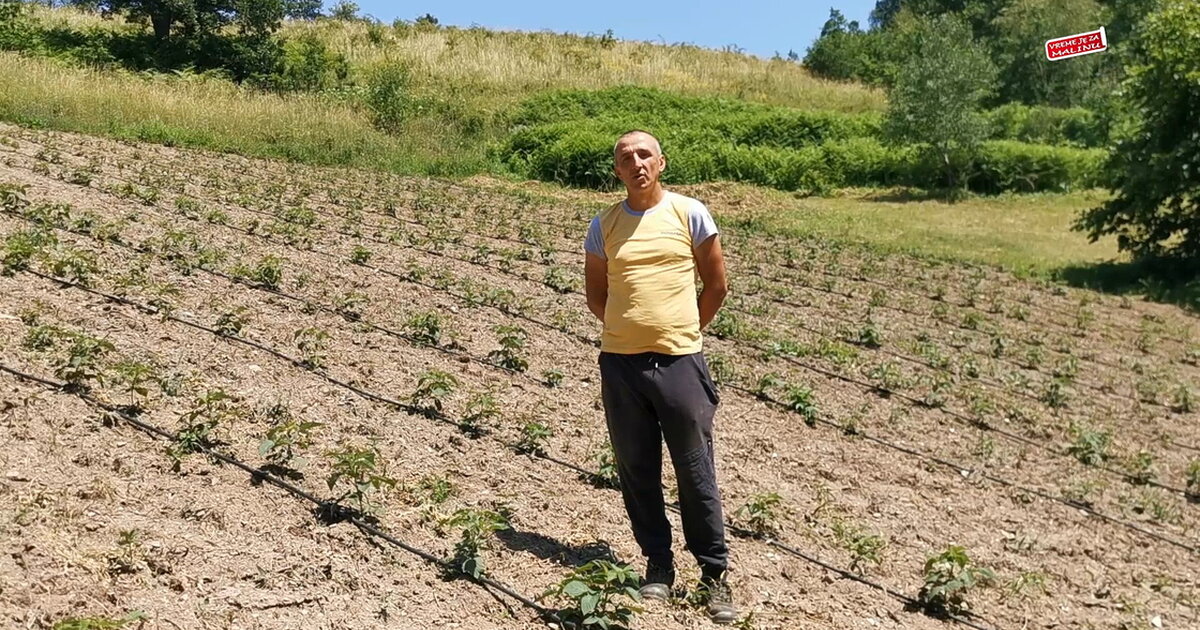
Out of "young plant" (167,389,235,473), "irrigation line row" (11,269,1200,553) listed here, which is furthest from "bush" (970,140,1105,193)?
"young plant" (167,389,235,473)

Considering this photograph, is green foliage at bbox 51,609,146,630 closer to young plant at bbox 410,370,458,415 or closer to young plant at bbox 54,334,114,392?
young plant at bbox 54,334,114,392

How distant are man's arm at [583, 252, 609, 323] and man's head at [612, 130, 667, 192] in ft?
1.03

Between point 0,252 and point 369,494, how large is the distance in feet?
12.7

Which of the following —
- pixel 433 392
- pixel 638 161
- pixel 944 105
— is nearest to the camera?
pixel 638 161

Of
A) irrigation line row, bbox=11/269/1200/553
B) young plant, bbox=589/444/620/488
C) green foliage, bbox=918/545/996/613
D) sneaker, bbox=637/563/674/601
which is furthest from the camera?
irrigation line row, bbox=11/269/1200/553

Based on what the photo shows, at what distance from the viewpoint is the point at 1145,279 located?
46.0 feet

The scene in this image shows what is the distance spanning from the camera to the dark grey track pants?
11.2 ft

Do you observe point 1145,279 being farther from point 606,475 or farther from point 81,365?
point 81,365

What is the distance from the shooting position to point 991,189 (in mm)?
23578

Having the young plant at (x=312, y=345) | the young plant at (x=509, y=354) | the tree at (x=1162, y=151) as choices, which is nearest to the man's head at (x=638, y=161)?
the young plant at (x=312, y=345)

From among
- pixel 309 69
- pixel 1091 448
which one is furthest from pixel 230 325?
pixel 309 69

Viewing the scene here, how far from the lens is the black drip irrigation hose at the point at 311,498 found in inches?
142

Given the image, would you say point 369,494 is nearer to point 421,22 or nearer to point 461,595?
point 461,595

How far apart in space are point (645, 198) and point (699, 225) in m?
0.19
